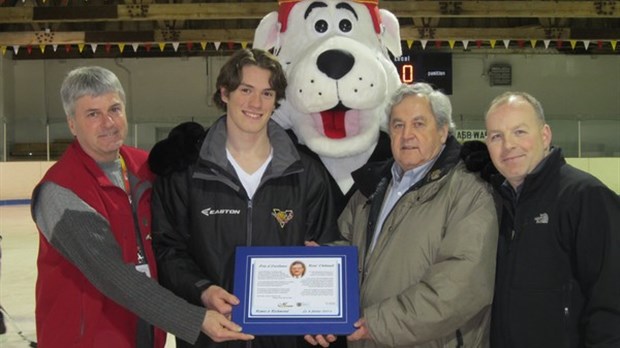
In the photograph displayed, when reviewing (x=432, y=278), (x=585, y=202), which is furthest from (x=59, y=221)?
(x=585, y=202)

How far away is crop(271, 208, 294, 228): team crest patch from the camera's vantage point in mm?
1935

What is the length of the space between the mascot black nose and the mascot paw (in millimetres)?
685

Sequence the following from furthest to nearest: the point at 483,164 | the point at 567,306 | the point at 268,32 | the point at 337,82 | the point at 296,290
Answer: the point at 268,32
the point at 337,82
the point at 483,164
the point at 296,290
the point at 567,306

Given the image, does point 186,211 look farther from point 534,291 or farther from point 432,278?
point 534,291

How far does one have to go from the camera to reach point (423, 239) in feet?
5.79

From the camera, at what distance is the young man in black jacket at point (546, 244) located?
61.7 inches

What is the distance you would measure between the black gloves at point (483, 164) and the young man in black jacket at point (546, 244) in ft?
0.10

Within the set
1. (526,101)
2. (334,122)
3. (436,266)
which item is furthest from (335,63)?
(436,266)

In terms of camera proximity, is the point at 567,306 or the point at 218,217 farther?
the point at 218,217

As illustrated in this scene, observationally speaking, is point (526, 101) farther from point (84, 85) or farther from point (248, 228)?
point (84, 85)

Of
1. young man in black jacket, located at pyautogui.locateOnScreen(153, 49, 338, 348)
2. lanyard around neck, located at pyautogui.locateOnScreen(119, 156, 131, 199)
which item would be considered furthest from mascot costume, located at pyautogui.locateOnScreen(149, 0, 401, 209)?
lanyard around neck, located at pyautogui.locateOnScreen(119, 156, 131, 199)

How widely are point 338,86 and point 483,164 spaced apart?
80 centimetres

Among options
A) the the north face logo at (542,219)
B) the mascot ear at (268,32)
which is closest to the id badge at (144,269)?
the the north face logo at (542,219)

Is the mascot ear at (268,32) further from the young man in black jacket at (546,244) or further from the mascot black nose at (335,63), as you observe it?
the young man in black jacket at (546,244)
